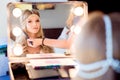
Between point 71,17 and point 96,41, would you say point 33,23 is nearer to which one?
point 71,17

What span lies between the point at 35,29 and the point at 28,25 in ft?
0.14

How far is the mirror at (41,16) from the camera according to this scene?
133 cm

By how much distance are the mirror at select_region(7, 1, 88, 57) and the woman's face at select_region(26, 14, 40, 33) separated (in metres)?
0.02

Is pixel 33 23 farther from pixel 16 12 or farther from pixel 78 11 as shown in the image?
pixel 78 11

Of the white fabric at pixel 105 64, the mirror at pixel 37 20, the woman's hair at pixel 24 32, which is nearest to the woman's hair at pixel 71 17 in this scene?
the mirror at pixel 37 20

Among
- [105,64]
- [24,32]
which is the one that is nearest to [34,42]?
[24,32]

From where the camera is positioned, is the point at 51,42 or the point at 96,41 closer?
the point at 96,41

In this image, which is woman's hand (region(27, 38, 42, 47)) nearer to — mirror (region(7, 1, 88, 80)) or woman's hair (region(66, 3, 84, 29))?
mirror (region(7, 1, 88, 80))

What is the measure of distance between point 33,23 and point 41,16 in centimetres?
6

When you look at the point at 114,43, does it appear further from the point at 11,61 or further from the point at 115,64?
the point at 11,61

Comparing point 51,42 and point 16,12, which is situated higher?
point 16,12

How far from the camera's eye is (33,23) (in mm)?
1345

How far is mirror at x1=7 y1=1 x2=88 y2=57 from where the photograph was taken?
133cm

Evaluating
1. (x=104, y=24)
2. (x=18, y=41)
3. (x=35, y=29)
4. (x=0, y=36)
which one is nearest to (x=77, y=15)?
(x=35, y=29)
